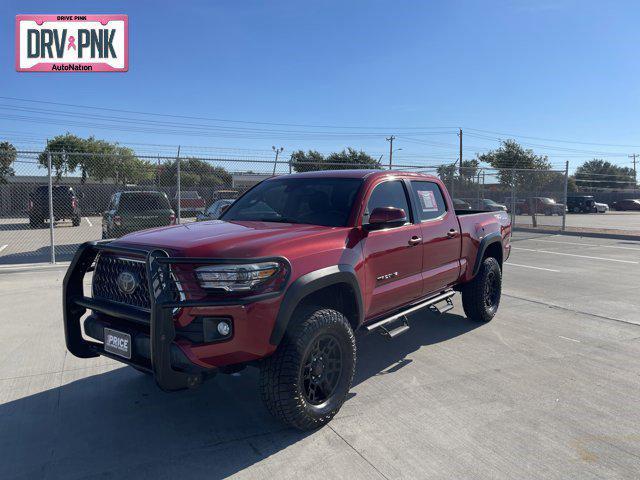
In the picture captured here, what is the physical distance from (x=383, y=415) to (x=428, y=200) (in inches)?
96.3

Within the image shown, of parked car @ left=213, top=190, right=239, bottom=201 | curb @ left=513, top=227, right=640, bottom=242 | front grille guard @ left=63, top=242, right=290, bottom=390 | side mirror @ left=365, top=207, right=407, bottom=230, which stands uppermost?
parked car @ left=213, top=190, right=239, bottom=201

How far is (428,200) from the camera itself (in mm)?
5246

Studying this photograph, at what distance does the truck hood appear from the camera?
312 cm

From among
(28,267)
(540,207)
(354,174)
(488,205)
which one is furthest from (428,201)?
(540,207)

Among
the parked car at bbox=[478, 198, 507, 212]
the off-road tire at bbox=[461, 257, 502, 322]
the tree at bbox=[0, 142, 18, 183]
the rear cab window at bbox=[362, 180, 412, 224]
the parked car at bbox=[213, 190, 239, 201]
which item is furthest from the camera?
the parked car at bbox=[478, 198, 507, 212]

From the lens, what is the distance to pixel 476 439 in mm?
3322

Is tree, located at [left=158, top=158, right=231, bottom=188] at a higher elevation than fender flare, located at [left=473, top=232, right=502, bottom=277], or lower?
higher

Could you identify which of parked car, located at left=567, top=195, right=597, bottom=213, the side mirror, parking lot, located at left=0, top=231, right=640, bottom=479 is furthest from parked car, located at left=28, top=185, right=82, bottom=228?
parked car, located at left=567, top=195, right=597, bottom=213

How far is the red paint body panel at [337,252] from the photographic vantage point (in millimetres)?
2996

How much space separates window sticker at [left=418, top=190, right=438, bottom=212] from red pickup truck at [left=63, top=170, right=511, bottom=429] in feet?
0.19

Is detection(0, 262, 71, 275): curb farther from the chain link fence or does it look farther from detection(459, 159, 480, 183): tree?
detection(459, 159, 480, 183): tree

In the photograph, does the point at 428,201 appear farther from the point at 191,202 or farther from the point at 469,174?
the point at 469,174

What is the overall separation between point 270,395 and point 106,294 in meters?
1.42

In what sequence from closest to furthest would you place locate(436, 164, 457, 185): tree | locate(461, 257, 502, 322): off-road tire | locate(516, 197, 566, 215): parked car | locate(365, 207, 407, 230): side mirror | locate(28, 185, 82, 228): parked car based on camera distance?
locate(365, 207, 407, 230): side mirror
locate(461, 257, 502, 322): off-road tire
locate(436, 164, 457, 185): tree
locate(28, 185, 82, 228): parked car
locate(516, 197, 566, 215): parked car
